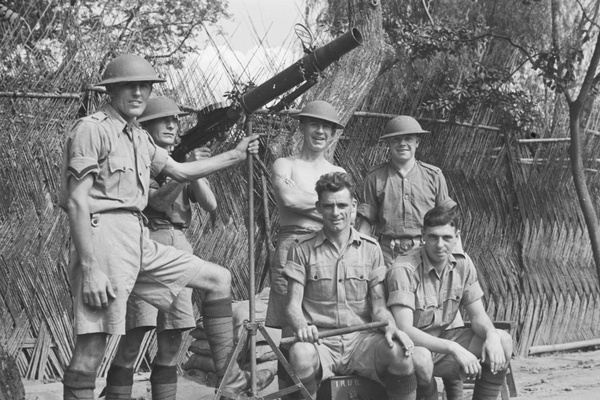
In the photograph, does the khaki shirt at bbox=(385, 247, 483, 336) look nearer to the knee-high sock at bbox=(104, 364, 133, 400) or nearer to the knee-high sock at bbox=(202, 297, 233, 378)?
the knee-high sock at bbox=(202, 297, 233, 378)

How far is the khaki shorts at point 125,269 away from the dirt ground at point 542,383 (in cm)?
162

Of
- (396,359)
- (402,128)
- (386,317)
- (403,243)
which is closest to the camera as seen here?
(396,359)

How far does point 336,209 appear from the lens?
5.17 meters

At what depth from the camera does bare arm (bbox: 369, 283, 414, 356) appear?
190 inches

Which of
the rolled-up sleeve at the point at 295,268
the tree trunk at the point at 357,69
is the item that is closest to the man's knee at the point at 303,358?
the rolled-up sleeve at the point at 295,268

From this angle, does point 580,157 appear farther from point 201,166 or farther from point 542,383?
point 201,166

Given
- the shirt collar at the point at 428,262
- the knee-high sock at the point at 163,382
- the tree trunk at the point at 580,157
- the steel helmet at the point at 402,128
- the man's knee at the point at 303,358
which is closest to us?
the man's knee at the point at 303,358

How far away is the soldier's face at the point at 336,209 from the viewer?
16.9 ft

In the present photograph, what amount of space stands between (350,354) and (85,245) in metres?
1.53

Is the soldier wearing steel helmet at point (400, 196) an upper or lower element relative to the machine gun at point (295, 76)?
lower

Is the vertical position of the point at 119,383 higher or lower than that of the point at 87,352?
lower

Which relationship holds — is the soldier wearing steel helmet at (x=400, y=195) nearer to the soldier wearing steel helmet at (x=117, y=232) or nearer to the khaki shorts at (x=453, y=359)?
the khaki shorts at (x=453, y=359)

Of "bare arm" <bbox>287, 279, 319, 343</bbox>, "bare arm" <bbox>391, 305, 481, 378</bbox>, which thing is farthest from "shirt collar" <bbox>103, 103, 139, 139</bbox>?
"bare arm" <bbox>391, 305, 481, 378</bbox>

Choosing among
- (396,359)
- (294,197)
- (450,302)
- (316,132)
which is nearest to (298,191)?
(294,197)
